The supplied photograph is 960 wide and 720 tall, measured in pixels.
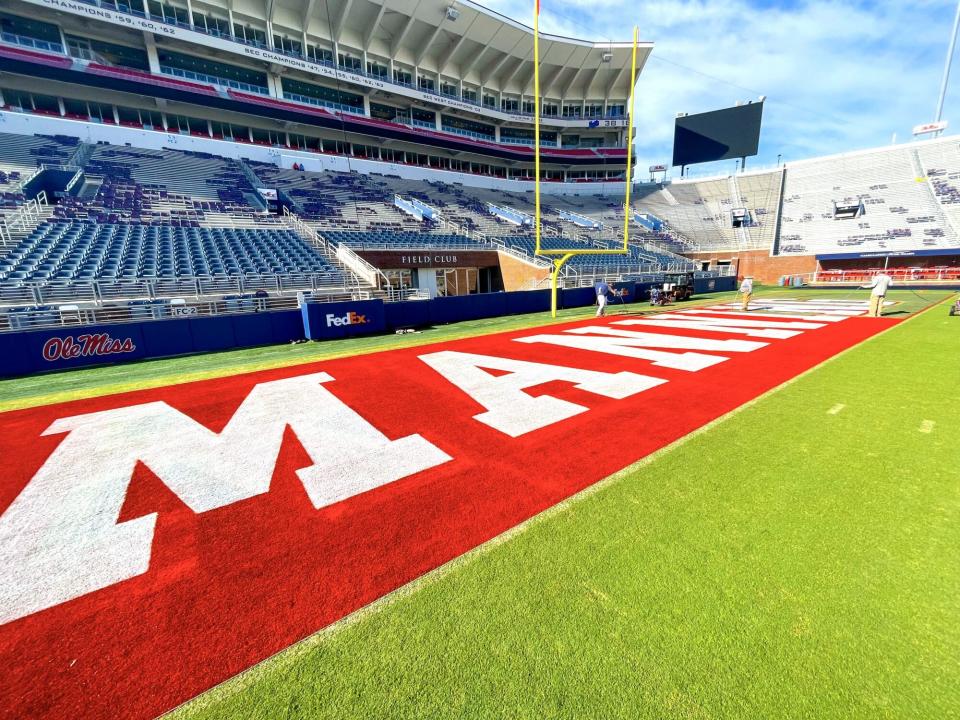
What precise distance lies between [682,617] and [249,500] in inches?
145

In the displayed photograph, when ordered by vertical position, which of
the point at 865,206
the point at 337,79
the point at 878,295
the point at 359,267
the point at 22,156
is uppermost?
the point at 337,79

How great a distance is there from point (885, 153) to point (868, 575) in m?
61.2

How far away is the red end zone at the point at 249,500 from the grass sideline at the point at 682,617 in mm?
369

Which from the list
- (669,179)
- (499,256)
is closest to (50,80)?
(499,256)

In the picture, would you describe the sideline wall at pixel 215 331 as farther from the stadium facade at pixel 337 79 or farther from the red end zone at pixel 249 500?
the stadium facade at pixel 337 79

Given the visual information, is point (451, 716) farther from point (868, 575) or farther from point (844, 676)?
point (868, 575)

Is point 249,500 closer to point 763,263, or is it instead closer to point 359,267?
point 359,267

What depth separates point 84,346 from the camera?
10875mm

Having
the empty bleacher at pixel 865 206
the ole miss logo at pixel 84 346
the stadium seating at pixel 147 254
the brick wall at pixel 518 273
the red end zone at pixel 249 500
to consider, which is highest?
the empty bleacher at pixel 865 206

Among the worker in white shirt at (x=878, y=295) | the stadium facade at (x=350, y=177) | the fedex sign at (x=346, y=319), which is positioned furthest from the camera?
the stadium facade at (x=350, y=177)

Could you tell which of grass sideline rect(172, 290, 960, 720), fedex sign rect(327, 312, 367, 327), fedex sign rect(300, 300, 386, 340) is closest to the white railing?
fedex sign rect(300, 300, 386, 340)

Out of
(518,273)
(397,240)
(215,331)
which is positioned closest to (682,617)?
(215,331)

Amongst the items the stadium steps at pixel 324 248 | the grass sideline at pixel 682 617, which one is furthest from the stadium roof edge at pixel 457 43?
the grass sideline at pixel 682 617

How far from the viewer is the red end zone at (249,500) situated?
2.34 meters
